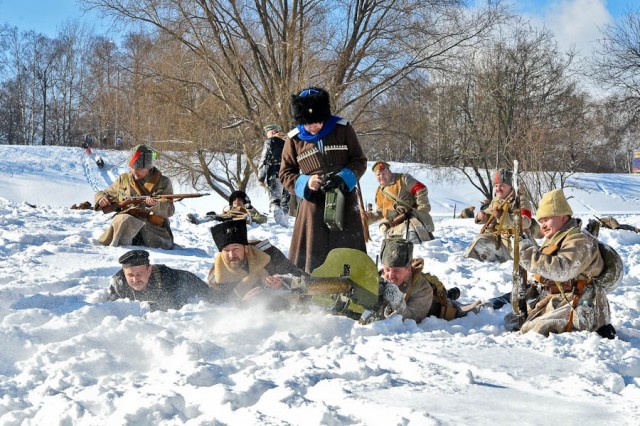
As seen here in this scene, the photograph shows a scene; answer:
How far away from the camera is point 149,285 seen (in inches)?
200

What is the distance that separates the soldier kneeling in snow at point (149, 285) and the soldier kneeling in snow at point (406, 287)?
1316 mm

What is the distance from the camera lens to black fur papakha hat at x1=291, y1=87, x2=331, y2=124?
16.4 feet

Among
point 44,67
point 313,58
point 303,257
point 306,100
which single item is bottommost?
point 303,257

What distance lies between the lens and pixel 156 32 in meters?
16.5

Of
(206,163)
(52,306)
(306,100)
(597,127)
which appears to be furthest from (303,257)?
(597,127)

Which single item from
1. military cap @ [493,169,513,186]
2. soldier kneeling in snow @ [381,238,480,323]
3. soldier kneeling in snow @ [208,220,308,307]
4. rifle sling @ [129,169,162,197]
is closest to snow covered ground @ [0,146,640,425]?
soldier kneeling in snow @ [381,238,480,323]

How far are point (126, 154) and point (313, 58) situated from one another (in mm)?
6866

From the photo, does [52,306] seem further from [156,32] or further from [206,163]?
[206,163]

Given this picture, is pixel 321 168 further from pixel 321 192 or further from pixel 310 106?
pixel 310 106

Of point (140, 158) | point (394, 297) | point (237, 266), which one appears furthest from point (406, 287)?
point (140, 158)

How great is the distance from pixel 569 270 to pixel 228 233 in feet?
7.54

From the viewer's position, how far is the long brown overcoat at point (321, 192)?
5133 millimetres

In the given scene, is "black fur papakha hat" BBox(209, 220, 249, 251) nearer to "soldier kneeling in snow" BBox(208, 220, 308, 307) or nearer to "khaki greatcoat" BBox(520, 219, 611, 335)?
"soldier kneeling in snow" BBox(208, 220, 308, 307)

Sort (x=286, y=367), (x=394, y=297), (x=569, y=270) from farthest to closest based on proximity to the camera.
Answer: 1. (x=394, y=297)
2. (x=569, y=270)
3. (x=286, y=367)
